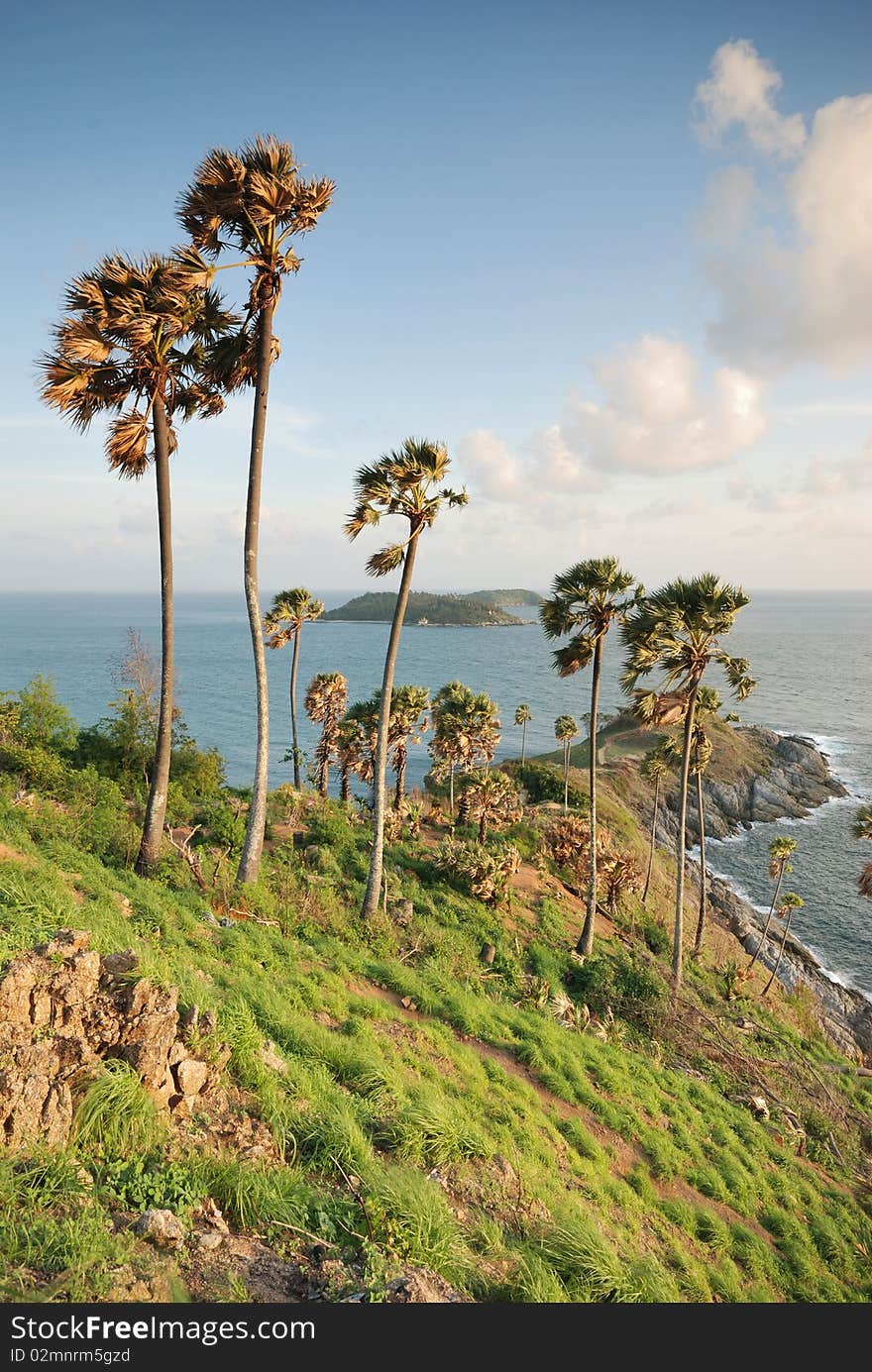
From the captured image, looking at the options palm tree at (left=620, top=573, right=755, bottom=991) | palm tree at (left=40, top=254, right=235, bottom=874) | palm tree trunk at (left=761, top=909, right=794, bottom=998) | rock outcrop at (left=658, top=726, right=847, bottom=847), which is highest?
palm tree at (left=40, top=254, right=235, bottom=874)

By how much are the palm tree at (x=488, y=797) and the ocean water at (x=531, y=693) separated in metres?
22.1

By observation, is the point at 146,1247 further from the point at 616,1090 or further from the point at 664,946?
the point at 664,946

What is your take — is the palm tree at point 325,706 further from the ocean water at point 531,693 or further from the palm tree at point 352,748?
the ocean water at point 531,693

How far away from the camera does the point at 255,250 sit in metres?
11.8

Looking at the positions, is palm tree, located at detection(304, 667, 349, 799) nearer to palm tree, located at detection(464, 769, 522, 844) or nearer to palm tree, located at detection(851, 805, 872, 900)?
palm tree, located at detection(464, 769, 522, 844)

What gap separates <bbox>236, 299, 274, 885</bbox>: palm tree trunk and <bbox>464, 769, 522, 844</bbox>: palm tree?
485 inches

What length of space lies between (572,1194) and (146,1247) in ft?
18.2

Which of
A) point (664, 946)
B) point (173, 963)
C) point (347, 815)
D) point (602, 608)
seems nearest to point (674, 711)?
point (602, 608)

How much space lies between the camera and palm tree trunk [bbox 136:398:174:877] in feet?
39.3

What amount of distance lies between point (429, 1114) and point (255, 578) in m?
10.4

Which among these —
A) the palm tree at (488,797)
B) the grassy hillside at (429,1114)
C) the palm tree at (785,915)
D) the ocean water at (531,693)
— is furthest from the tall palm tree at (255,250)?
the ocean water at (531,693)

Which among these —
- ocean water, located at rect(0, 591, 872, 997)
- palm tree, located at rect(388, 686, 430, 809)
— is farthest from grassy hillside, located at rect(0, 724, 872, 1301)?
ocean water, located at rect(0, 591, 872, 997)

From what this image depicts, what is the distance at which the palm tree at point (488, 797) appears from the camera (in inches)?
960

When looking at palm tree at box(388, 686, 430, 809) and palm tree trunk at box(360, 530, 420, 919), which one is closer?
palm tree trunk at box(360, 530, 420, 919)
